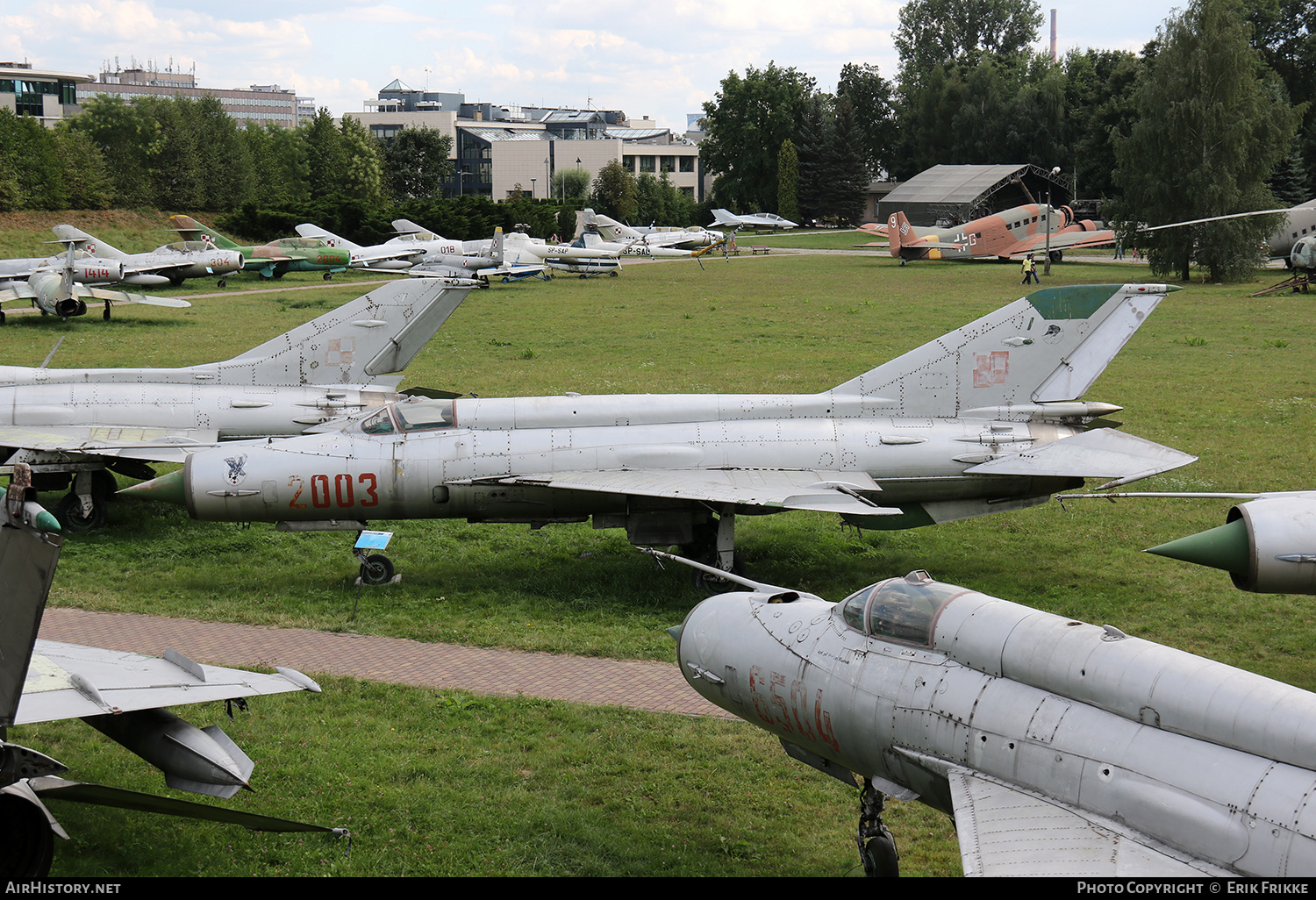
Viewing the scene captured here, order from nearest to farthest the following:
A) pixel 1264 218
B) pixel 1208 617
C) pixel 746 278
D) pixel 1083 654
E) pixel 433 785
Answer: pixel 1083 654 < pixel 433 785 < pixel 1208 617 < pixel 1264 218 < pixel 746 278

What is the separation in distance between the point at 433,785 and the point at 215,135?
89180 mm

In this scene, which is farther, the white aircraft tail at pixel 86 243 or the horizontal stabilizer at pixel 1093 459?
the white aircraft tail at pixel 86 243

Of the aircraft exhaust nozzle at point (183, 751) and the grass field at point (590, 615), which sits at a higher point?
the aircraft exhaust nozzle at point (183, 751)

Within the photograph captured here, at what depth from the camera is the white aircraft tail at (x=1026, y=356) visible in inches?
622

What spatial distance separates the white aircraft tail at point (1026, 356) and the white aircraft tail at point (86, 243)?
39.0 meters

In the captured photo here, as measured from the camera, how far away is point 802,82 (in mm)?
124125

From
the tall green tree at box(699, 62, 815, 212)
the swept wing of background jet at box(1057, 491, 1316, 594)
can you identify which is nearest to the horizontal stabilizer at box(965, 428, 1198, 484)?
the swept wing of background jet at box(1057, 491, 1316, 594)

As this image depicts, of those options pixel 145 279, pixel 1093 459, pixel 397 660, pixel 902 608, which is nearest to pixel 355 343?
pixel 397 660

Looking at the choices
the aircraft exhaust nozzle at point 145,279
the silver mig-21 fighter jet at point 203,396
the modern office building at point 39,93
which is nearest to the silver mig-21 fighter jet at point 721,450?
the silver mig-21 fighter jet at point 203,396

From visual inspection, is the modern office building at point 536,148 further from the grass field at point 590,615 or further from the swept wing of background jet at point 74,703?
the swept wing of background jet at point 74,703

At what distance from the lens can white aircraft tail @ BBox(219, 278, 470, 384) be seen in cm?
1912

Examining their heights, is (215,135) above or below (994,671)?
above
